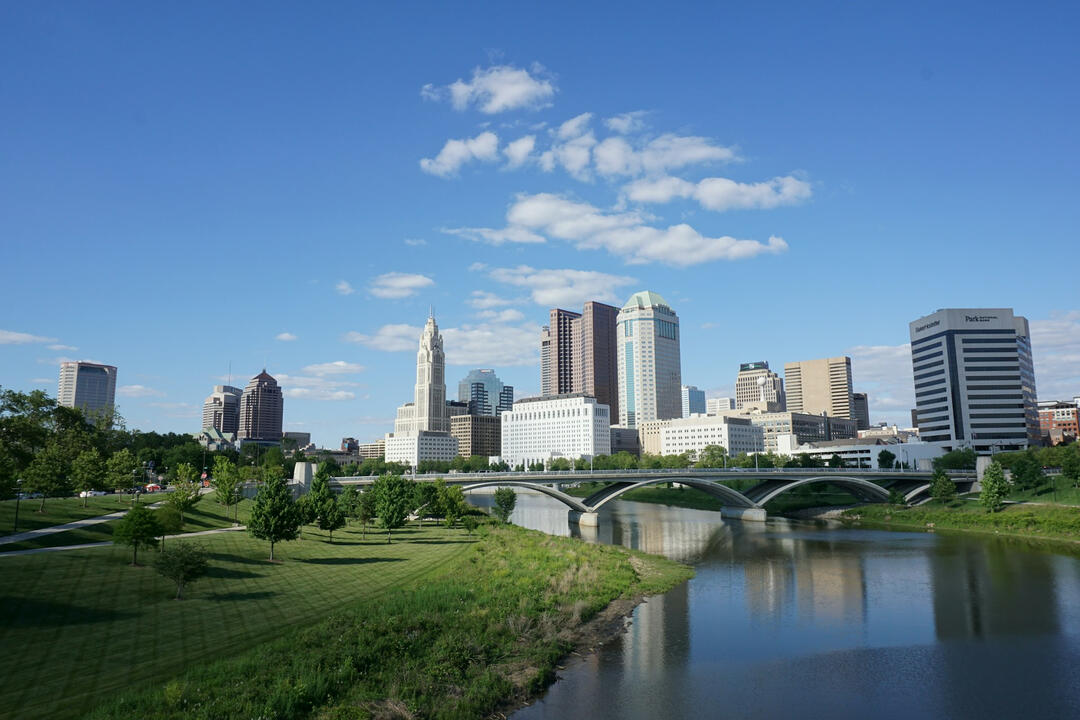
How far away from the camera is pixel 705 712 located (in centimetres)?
2541

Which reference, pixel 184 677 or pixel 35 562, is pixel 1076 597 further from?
pixel 35 562

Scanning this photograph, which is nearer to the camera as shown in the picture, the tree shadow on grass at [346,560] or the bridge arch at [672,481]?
the tree shadow on grass at [346,560]

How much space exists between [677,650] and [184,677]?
2262 cm

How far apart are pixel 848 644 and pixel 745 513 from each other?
78966 millimetres

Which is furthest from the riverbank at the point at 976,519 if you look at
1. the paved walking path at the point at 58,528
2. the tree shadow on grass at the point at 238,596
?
the paved walking path at the point at 58,528

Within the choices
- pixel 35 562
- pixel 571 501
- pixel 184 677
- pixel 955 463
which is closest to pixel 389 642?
pixel 184 677

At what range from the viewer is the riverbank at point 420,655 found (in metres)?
22.4

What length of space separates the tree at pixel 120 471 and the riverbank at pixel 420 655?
48535mm

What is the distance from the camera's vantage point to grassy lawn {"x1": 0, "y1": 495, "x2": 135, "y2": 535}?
50525 millimetres

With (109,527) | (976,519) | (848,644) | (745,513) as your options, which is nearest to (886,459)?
(745,513)

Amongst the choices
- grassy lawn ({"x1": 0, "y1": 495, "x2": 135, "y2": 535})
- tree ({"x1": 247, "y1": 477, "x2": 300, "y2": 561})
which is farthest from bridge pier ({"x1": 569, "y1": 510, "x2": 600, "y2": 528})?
grassy lawn ({"x1": 0, "y1": 495, "x2": 135, "y2": 535})

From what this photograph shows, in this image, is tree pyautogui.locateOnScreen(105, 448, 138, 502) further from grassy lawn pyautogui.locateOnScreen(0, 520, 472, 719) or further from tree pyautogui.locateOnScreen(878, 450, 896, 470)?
tree pyautogui.locateOnScreen(878, 450, 896, 470)

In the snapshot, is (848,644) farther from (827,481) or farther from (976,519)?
(827,481)

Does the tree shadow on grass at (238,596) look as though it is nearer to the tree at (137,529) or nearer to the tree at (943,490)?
the tree at (137,529)
